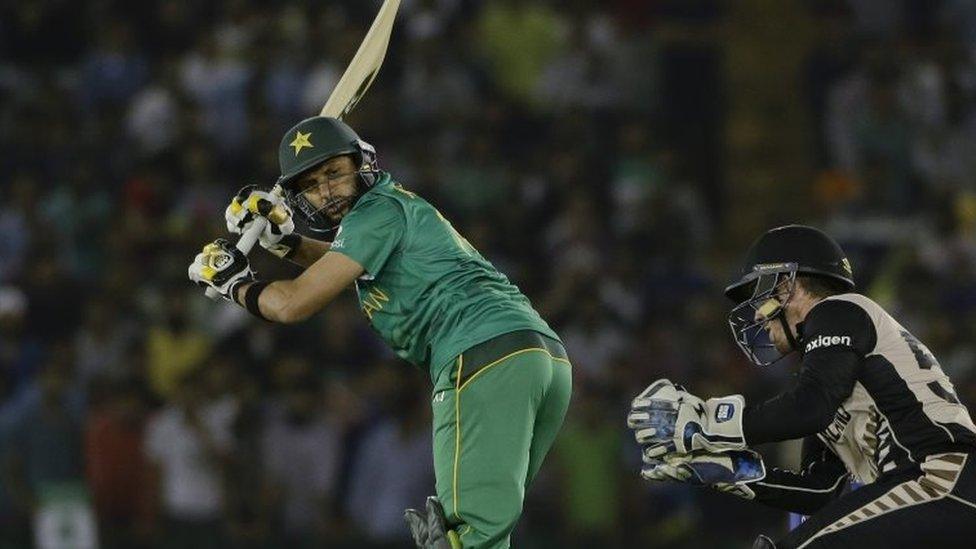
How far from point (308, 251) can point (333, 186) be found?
0.65 m

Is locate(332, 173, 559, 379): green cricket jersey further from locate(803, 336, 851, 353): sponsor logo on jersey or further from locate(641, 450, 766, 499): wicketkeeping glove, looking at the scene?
locate(803, 336, 851, 353): sponsor logo on jersey

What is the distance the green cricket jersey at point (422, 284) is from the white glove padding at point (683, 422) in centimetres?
83

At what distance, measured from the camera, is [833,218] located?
1366 centimetres

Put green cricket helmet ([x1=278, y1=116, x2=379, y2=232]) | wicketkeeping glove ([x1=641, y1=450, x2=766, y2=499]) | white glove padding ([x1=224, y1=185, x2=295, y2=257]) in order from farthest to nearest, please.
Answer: white glove padding ([x1=224, y1=185, x2=295, y2=257]) → green cricket helmet ([x1=278, y1=116, x2=379, y2=232]) → wicketkeeping glove ([x1=641, y1=450, x2=766, y2=499])

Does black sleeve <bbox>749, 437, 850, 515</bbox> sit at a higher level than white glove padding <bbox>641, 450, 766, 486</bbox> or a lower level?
lower

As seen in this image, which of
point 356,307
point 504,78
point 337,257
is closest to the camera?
point 337,257

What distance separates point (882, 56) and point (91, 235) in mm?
6062

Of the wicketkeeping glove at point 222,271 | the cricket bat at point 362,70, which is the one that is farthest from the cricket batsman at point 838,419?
the cricket bat at point 362,70

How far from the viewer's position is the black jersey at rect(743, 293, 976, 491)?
5.77 metres

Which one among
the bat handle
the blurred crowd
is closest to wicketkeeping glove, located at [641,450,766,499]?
the bat handle

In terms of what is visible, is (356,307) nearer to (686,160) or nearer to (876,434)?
(686,160)

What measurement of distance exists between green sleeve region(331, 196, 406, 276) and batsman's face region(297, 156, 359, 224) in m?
0.17

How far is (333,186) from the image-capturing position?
6910 millimetres

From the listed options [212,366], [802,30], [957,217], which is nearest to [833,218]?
[957,217]
